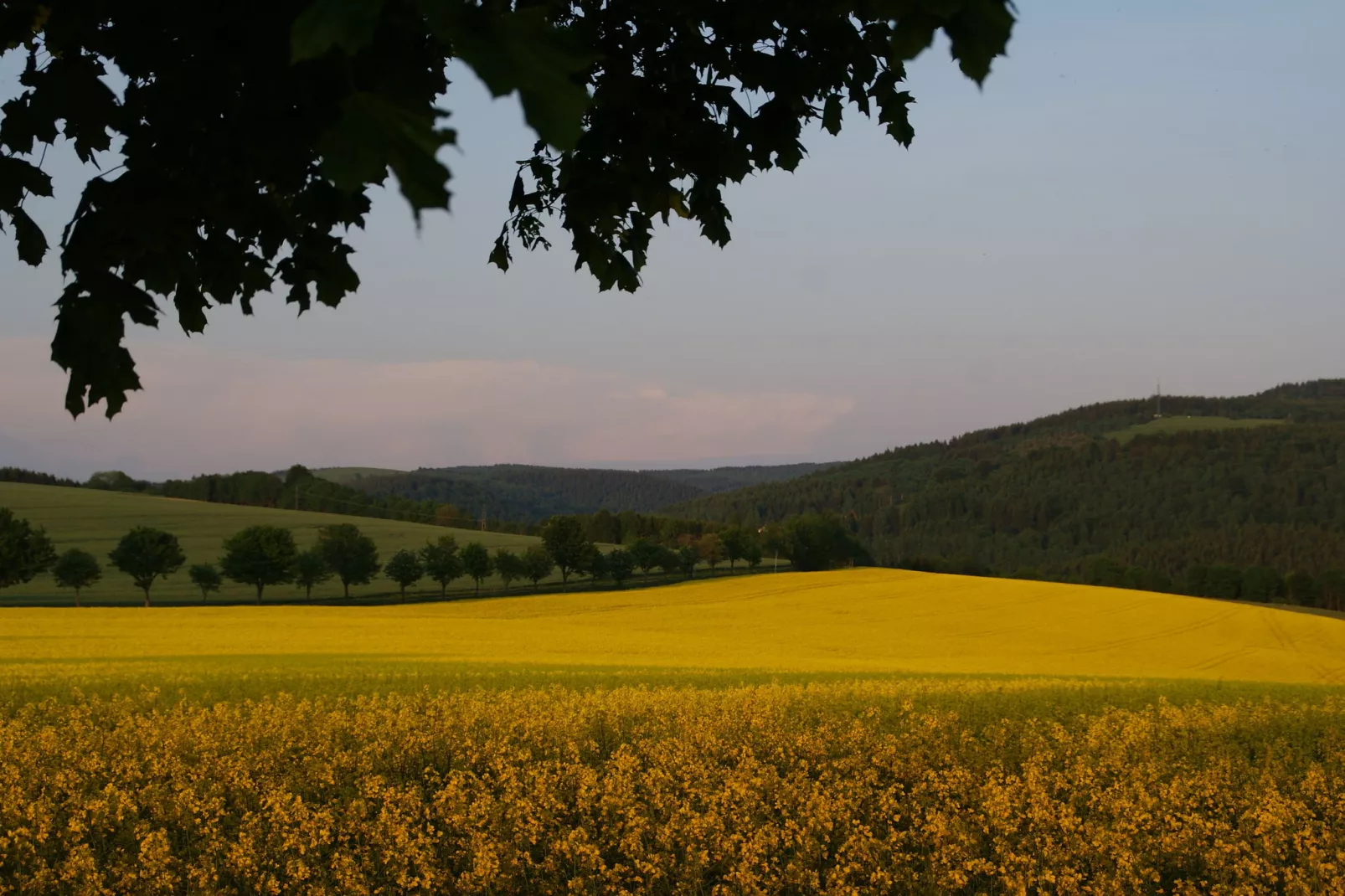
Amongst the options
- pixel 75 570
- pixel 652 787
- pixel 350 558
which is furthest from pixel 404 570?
pixel 652 787

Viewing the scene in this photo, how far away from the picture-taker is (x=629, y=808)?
25.9ft

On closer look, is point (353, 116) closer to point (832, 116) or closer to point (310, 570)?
point (832, 116)

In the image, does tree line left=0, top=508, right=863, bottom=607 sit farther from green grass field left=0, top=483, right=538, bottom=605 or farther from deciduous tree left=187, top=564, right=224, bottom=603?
green grass field left=0, top=483, right=538, bottom=605

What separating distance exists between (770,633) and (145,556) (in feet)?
123

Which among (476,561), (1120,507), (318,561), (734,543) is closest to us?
(318,561)

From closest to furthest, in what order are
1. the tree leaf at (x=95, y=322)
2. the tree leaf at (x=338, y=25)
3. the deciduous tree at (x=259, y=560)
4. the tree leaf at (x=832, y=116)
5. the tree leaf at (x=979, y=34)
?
the tree leaf at (x=338, y=25) < the tree leaf at (x=979, y=34) < the tree leaf at (x=95, y=322) < the tree leaf at (x=832, y=116) < the deciduous tree at (x=259, y=560)

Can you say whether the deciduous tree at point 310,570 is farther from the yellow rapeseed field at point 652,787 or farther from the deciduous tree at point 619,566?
the yellow rapeseed field at point 652,787

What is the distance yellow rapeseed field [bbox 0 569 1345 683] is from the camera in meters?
27.1

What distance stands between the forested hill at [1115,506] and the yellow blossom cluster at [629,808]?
7239 centimetres

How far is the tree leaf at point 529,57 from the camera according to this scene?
4.19ft

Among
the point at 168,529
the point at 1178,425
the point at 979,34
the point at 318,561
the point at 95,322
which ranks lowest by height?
the point at 318,561

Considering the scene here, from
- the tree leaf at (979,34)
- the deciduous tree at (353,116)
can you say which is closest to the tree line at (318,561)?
the deciduous tree at (353,116)

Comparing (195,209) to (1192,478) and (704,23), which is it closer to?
(704,23)

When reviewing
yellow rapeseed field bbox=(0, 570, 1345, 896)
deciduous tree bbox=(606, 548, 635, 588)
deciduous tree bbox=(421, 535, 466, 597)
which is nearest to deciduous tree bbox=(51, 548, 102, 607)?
deciduous tree bbox=(421, 535, 466, 597)
